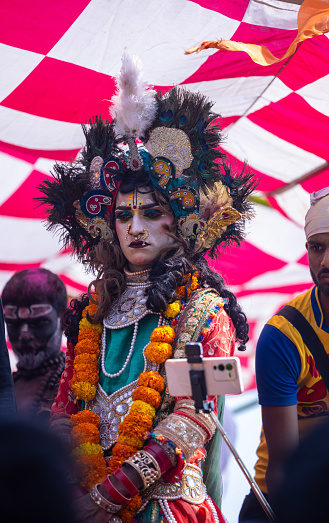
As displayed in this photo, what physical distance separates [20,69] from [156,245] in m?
1.69

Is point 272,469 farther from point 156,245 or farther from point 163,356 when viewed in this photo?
point 156,245

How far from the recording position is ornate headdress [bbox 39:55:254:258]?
124 inches

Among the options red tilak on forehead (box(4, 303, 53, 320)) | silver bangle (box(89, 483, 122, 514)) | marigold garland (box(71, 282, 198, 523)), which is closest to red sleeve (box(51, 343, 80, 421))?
marigold garland (box(71, 282, 198, 523))

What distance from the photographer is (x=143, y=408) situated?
2.68 m

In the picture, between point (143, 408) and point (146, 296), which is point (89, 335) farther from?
point (143, 408)

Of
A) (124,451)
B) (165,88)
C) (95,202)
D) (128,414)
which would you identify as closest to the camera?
(124,451)

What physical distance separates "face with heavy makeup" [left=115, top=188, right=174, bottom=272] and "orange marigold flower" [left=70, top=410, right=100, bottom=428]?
74 centimetres

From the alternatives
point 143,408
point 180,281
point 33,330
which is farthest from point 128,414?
point 33,330

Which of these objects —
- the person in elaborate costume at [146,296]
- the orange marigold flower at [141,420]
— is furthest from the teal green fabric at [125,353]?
the orange marigold flower at [141,420]

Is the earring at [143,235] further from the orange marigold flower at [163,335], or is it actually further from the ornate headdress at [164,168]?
the orange marigold flower at [163,335]

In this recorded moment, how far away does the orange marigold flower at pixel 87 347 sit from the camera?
3062 millimetres

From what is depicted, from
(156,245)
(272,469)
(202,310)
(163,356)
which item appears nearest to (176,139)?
(156,245)

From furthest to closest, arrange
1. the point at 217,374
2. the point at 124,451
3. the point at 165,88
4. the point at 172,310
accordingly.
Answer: the point at 165,88, the point at 172,310, the point at 124,451, the point at 217,374

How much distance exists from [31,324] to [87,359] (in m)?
1.30
